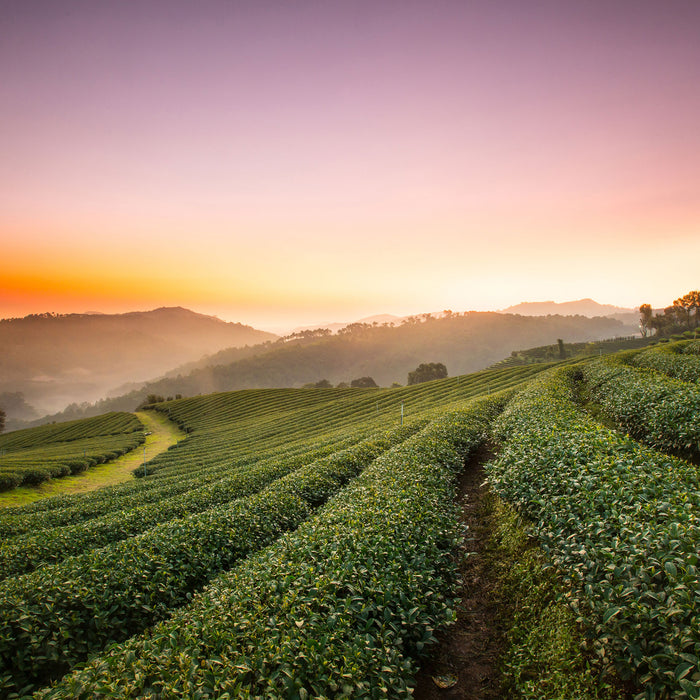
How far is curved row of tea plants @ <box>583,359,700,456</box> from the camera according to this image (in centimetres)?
1155

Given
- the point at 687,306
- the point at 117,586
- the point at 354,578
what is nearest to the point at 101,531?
the point at 117,586

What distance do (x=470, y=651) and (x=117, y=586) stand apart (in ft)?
21.5

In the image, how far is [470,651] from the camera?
232 inches

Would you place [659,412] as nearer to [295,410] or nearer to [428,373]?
[295,410]

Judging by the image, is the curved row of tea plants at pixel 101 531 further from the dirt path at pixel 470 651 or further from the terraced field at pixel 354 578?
the dirt path at pixel 470 651

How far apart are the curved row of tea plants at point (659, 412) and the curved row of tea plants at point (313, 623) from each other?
28.9 feet

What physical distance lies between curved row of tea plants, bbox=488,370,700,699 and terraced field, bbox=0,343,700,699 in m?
0.03

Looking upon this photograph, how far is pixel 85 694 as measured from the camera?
13.7 feet

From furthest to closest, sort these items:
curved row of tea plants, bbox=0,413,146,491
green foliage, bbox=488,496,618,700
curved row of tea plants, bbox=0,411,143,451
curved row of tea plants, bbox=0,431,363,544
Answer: curved row of tea plants, bbox=0,411,143,451 < curved row of tea plants, bbox=0,413,146,491 < curved row of tea plants, bbox=0,431,363,544 < green foliage, bbox=488,496,618,700

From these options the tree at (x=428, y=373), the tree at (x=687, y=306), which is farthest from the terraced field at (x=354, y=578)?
the tree at (x=687, y=306)

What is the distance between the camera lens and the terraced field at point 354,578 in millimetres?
4148

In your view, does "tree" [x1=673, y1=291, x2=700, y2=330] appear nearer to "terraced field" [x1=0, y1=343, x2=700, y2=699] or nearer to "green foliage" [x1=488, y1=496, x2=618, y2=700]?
"terraced field" [x1=0, y1=343, x2=700, y2=699]

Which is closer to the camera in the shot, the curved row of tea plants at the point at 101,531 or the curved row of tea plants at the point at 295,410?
the curved row of tea plants at the point at 101,531

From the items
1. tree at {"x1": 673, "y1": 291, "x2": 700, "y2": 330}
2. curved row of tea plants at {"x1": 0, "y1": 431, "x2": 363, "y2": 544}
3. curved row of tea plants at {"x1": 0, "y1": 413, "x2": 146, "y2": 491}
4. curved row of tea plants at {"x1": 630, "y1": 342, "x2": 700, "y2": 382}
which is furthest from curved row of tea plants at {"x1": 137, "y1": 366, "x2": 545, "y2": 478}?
tree at {"x1": 673, "y1": 291, "x2": 700, "y2": 330}
